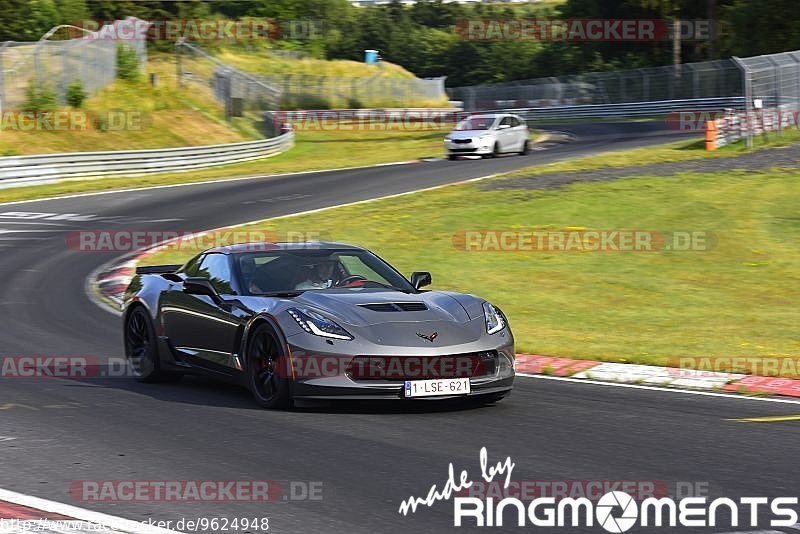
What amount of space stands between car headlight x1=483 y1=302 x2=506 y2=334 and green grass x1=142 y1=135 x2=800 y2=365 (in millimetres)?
2961

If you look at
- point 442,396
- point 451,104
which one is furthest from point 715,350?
point 451,104

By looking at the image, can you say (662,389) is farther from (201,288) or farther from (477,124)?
Result: (477,124)

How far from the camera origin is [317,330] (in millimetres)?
8680

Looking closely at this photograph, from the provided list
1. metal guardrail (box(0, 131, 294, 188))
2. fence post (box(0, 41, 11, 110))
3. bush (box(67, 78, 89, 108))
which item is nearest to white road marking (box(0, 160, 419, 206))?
metal guardrail (box(0, 131, 294, 188))

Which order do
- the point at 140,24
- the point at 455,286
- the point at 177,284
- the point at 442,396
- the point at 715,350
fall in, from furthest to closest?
1. the point at 140,24
2. the point at 455,286
3. the point at 715,350
4. the point at 177,284
5. the point at 442,396

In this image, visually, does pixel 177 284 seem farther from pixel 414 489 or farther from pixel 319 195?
pixel 319 195

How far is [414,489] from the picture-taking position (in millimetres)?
6414

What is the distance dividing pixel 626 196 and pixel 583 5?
66.4m

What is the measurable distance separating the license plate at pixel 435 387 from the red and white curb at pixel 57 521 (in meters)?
2.99

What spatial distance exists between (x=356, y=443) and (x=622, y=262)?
1273cm

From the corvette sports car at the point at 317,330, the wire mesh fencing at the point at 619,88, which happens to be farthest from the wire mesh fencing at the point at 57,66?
the corvette sports car at the point at 317,330

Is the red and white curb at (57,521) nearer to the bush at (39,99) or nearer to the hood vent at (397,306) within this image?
the hood vent at (397,306)

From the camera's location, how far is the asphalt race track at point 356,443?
6.29m

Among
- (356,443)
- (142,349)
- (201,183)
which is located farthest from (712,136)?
(356,443)
